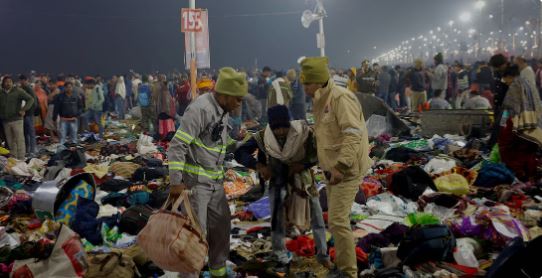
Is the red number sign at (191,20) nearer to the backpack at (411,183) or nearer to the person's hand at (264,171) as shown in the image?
the backpack at (411,183)

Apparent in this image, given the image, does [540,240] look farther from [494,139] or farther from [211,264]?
[494,139]

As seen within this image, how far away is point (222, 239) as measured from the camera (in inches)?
190

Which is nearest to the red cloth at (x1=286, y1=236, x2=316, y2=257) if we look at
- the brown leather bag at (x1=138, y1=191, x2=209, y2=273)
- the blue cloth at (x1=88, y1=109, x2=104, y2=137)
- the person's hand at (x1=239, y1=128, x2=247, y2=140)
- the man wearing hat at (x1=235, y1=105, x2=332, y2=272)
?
the man wearing hat at (x1=235, y1=105, x2=332, y2=272)

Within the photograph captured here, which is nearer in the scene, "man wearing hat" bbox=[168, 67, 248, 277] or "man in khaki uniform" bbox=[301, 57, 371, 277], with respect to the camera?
"man wearing hat" bbox=[168, 67, 248, 277]

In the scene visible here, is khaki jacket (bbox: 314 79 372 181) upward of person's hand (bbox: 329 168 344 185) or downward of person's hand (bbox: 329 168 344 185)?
upward

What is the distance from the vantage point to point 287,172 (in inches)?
219

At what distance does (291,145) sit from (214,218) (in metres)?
1.17

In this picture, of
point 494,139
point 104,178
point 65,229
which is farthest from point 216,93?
point 494,139

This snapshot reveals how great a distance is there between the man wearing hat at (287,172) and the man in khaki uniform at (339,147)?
0.51m

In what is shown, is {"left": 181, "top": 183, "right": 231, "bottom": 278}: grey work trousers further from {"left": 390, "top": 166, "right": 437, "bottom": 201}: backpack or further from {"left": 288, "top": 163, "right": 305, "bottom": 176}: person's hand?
{"left": 390, "top": 166, "right": 437, "bottom": 201}: backpack

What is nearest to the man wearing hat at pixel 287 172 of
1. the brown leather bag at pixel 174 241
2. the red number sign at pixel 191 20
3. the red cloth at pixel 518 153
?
the brown leather bag at pixel 174 241

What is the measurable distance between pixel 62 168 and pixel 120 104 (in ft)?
44.0

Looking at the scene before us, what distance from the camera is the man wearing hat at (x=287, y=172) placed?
5.41 meters

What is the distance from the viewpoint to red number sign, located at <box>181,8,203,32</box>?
1391cm
